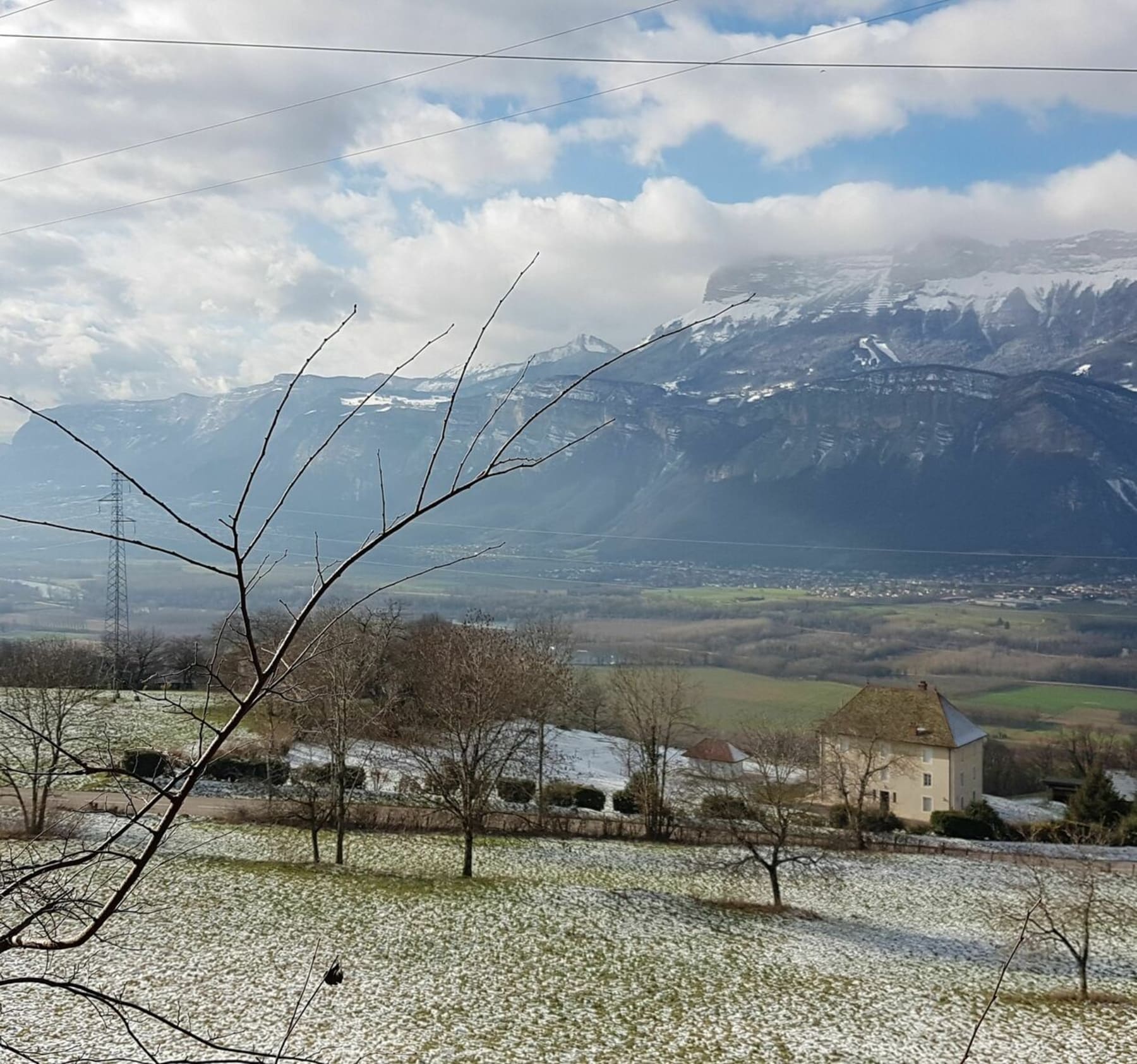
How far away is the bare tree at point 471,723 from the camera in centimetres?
2183

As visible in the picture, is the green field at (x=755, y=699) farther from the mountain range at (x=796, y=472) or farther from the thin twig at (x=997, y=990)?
the mountain range at (x=796, y=472)

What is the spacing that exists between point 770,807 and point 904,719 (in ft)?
54.0

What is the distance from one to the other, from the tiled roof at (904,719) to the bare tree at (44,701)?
26420mm

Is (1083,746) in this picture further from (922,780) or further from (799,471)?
(799,471)

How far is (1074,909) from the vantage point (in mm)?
16484

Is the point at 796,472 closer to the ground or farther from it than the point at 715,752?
farther from it

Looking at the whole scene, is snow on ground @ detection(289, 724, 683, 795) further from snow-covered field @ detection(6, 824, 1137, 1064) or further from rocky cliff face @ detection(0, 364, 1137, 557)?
rocky cliff face @ detection(0, 364, 1137, 557)

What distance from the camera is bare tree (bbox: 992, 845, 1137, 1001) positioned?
1633cm

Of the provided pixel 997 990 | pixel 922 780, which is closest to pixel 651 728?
pixel 922 780

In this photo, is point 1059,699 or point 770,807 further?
point 1059,699

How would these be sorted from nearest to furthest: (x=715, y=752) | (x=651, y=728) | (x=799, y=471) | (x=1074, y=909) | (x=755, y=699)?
(x=1074, y=909)
(x=651, y=728)
(x=715, y=752)
(x=755, y=699)
(x=799, y=471)

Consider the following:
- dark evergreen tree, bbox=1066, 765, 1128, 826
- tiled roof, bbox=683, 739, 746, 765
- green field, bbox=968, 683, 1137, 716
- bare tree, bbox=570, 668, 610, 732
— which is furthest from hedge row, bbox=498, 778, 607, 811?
green field, bbox=968, 683, 1137, 716

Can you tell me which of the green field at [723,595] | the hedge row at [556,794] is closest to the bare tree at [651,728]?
the hedge row at [556,794]

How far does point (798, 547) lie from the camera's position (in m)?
159
